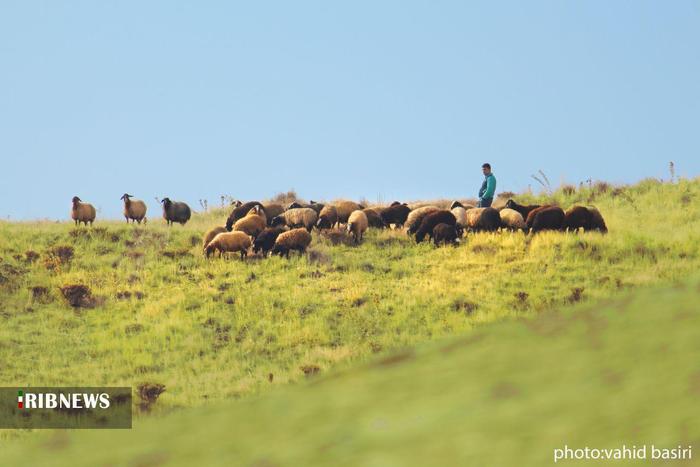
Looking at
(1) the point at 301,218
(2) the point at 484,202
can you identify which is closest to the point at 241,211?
(1) the point at 301,218

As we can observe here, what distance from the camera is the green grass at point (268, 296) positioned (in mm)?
19156

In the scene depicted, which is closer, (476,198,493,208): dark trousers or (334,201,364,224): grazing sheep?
(476,198,493,208): dark trousers

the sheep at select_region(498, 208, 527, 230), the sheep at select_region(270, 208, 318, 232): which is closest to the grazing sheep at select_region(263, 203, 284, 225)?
the sheep at select_region(270, 208, 318, 232)

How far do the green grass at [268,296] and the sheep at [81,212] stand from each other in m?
1.74

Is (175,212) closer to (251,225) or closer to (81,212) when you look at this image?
(81,212)

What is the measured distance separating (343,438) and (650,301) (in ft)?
9.17

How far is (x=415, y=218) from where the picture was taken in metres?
30.2

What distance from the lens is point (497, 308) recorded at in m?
21.6

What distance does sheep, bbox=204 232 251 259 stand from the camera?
28047 millimetres

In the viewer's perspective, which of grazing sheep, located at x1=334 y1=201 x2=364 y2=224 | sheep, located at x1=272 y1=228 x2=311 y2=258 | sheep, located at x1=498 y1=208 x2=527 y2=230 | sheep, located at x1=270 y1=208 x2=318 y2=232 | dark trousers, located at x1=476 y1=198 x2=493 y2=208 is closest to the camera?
sheep, located at x1=272 y1=228 x2=311 y2=258

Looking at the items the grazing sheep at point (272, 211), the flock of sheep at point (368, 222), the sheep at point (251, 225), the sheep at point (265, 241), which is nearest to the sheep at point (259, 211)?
the flock of sheep at point (368, 222)

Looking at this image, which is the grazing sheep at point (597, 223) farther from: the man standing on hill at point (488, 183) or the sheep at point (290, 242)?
the sheep at point (290, 242)

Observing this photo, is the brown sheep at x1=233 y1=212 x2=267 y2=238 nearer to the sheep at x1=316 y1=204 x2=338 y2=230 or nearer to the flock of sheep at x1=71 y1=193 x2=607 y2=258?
the flock of sheep at x1=71 y1=193 x2=607 y2=258

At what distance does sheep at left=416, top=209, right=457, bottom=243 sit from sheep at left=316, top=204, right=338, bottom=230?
3390mm
